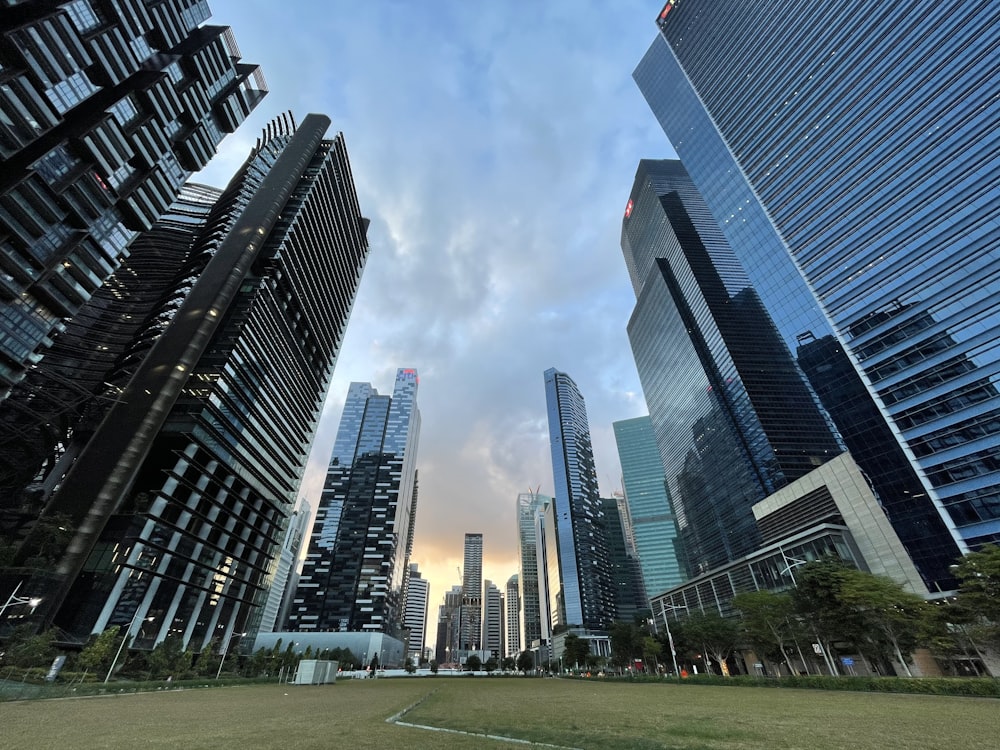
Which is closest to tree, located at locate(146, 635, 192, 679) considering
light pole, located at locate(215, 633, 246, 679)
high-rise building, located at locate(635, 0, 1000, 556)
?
light pole, located at locate(215, 633, 246, 679)

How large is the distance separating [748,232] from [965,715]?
106 m

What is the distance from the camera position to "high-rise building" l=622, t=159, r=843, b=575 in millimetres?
99375

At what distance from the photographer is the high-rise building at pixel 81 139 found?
154 ft

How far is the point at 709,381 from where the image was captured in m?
124

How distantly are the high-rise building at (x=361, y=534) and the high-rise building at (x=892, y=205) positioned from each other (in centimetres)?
14915

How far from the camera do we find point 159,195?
232ft

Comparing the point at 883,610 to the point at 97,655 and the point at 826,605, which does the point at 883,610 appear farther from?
the point at 97,655

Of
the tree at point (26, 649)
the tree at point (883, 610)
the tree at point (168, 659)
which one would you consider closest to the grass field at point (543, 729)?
the tree at point (883, 610)

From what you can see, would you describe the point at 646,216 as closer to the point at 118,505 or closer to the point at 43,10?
the point at 43,10

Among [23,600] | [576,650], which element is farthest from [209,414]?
[576,650]

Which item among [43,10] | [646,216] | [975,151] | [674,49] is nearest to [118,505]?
[43,10]

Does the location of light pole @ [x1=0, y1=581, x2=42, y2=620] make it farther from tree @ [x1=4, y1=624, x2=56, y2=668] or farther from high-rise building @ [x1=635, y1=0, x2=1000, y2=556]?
high-rise building @ [x1=635, y1=0, x2=1000, y2=556]

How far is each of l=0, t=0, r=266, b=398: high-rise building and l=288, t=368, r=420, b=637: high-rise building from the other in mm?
127247

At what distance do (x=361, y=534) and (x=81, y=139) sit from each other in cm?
14449
